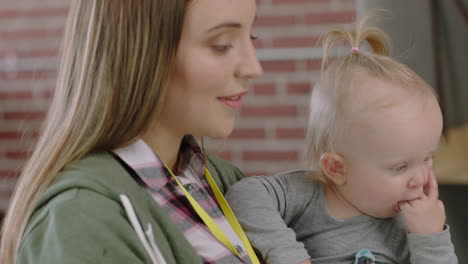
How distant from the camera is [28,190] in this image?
957 mm

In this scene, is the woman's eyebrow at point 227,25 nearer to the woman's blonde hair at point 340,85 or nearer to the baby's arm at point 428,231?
the woman's blonde hair at point 340,85

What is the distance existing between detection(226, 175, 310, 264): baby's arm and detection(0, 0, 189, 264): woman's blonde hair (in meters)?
0.32

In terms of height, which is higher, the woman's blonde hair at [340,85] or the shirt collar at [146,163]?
the woman's blonde hair at [340,85]

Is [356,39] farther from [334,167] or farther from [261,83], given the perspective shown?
[261,83]

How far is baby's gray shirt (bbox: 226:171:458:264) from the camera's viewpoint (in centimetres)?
116

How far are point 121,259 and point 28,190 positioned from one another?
0.21 metres

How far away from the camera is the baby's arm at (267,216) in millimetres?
1147

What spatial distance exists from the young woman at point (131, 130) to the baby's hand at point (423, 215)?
13.4 inches

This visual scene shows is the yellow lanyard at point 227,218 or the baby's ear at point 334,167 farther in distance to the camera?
the baby's ear at point 334,167

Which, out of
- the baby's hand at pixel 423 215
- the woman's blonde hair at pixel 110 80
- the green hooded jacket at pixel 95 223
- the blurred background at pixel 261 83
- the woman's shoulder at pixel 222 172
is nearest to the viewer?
the green hooded jacket at pixel 95 223

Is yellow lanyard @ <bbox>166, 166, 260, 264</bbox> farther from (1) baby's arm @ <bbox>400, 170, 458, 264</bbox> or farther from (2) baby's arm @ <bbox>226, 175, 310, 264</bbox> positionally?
(1) baby's arm @ <bbox>400, 170, 458, 264</bbox>

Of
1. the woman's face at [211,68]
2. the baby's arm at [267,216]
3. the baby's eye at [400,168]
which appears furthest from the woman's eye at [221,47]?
the baby's eye at [400,168]

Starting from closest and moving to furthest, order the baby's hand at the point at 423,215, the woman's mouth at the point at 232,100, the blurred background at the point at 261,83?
the woman's mouth at the point at 232,100
the baby's hand at the point at 423,215
the blurred background at the point at 261,83

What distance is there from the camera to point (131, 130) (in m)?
1.02
